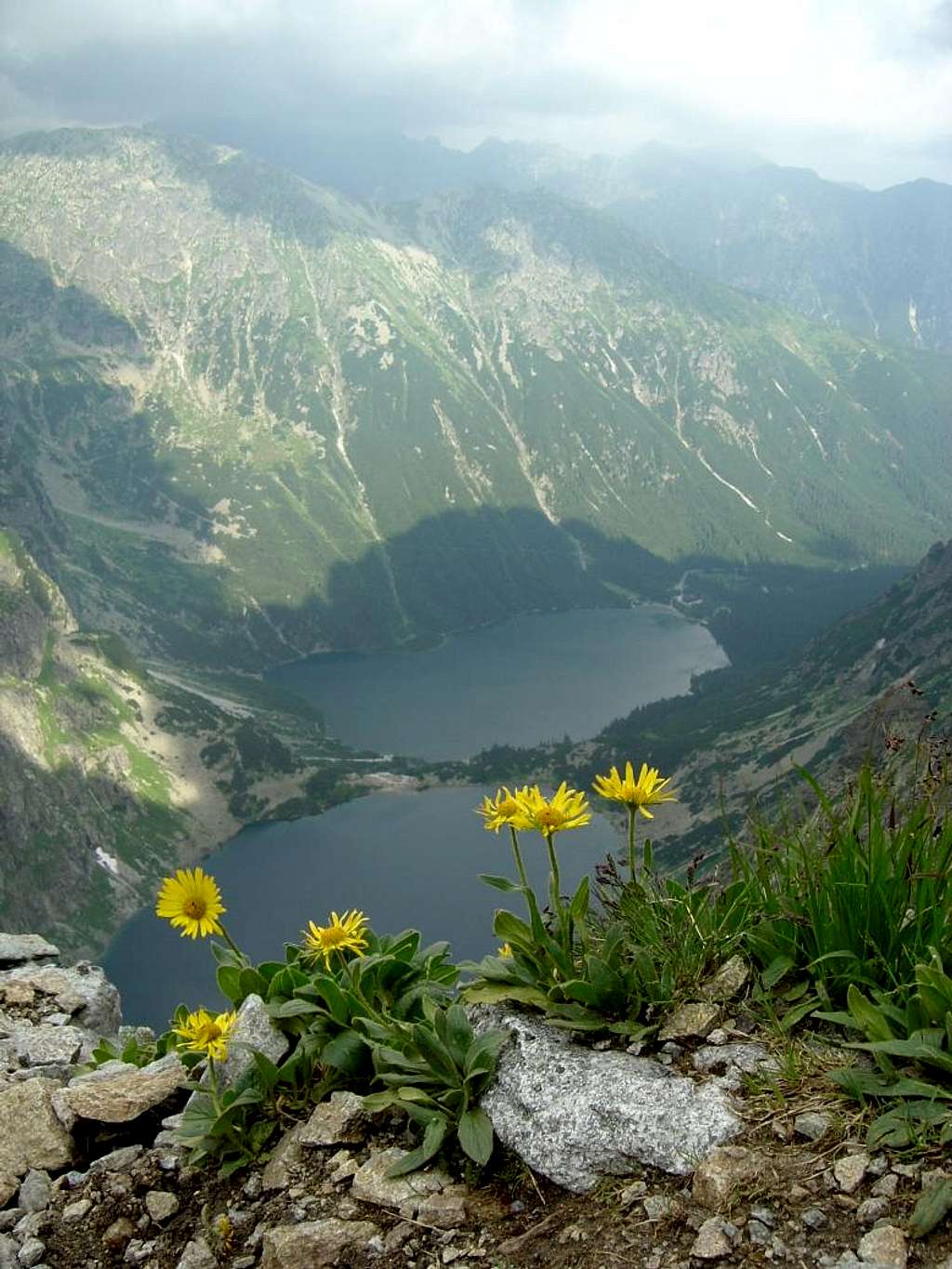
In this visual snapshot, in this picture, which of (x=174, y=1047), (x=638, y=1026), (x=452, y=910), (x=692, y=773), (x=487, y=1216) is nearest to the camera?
(x=487, y=1216)

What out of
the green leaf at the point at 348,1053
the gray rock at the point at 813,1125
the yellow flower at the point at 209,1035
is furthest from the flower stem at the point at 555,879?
the yellow flower at the point at 209,1035

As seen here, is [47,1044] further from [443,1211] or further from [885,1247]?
[885,1247]

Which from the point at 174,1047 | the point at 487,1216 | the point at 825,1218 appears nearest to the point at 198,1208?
the point at 487,1216

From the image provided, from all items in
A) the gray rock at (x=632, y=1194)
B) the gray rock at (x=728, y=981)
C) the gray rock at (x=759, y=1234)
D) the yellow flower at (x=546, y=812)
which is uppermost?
the yellow flower at (x=546, y=812)

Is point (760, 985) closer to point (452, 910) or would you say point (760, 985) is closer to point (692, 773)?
point (452, 910)

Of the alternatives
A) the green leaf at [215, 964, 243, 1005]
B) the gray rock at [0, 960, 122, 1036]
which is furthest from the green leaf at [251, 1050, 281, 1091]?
the gray rock at [0, 960, 122, 1036]

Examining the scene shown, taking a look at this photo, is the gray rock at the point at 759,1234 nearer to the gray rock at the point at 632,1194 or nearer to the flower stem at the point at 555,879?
the gray rock at the point at 632,1194

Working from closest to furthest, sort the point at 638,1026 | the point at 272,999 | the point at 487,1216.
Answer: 1. the point at 487,1216
2. the point at 638,1026
3. the point at 272,999
